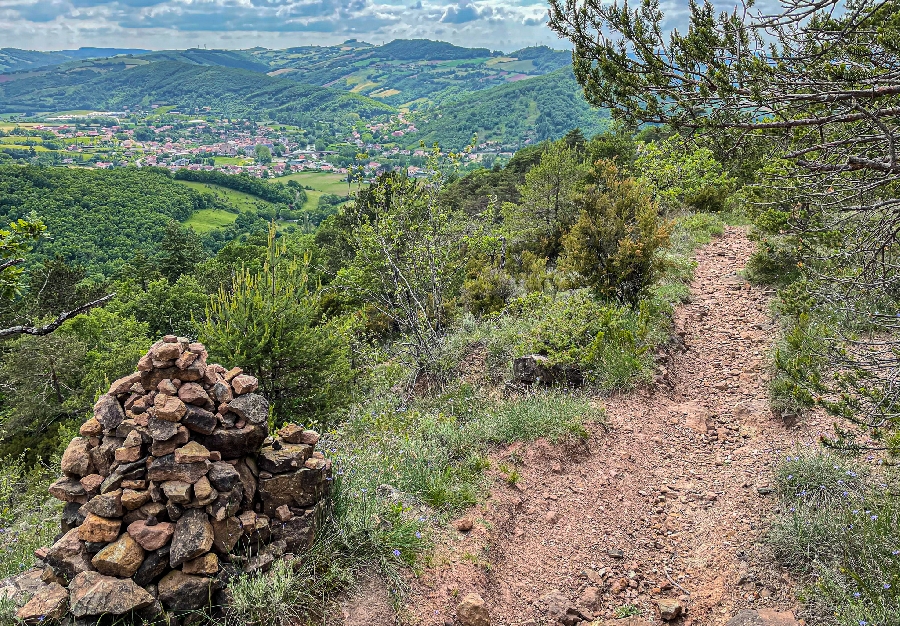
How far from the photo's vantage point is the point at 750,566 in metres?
4.08

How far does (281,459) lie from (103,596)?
4.05 feet

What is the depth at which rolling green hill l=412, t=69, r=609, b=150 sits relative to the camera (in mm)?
152000

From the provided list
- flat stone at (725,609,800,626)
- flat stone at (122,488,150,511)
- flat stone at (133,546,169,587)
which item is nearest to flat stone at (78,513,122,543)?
flat stone at (122,488,150,511)

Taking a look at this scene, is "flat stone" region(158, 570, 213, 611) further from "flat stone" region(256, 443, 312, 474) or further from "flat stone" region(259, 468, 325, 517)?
"flat stone" region(256, 443, 312, 474)

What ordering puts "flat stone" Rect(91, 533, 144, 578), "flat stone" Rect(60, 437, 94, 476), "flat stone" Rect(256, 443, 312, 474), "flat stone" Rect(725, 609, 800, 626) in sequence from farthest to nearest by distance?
"flat stone" Rect(256, 443, 312, 474)
"flat stone" Rect(725, 609, 800, 626)
"flat stone" Rect(60, 437, 94, 476)
"flat stone" Rect(91, 533, 144, 578)

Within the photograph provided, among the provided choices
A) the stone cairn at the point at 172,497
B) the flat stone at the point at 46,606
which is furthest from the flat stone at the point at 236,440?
the flat stone at the point at 46,606

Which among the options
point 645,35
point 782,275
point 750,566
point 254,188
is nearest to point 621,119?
point 645,35

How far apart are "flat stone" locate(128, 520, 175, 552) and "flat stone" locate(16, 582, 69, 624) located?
441 mm

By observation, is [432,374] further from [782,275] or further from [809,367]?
[782,275]

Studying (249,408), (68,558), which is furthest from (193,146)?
(68,558)

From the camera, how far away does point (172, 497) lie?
312 centimetres

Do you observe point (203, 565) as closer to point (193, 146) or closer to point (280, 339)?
point (280, 339)

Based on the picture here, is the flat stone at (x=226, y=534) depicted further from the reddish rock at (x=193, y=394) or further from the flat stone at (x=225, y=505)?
the reddish rock at (x=193, y=394)

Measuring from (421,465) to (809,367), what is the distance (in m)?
4.47
